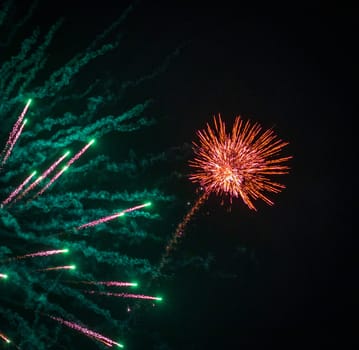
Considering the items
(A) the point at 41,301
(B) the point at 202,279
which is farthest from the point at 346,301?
(A) the point at 41,301

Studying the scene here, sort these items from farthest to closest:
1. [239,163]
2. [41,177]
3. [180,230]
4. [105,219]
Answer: [180,230] → [105,219] → [41,177] → [239,163]

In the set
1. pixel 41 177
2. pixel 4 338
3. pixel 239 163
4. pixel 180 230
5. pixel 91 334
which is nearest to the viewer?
pixel 4 338

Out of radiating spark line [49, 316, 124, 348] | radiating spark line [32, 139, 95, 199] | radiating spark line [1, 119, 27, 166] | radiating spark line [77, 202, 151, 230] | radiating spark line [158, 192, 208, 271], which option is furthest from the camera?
radiating spark line [158, 192, 208, 271]

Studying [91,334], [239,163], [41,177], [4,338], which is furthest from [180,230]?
[4,338]

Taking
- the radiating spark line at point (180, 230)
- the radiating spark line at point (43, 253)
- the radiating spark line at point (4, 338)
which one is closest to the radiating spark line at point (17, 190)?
the radiating spark line at point (43, 253)

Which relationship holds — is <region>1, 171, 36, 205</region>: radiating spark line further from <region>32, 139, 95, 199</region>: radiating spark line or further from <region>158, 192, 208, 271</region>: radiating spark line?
<region>158, 192, 208, 271</region>: radiating spark line

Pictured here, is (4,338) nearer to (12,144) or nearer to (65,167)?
(65,167)

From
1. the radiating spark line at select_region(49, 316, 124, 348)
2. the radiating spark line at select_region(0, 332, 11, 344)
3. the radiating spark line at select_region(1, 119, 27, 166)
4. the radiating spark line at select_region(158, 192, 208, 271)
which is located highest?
the radiating spark line at select_region(158, 192, 208, 271)

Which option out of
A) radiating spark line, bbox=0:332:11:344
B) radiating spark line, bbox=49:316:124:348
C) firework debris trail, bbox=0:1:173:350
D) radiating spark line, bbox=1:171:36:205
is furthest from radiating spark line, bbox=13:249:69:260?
radiating spark line, bbox=49:316:124:348

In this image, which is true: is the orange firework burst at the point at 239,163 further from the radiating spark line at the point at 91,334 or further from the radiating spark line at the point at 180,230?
the radiating spark line at the point at 91,334

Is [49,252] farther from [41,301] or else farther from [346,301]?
[346,301]
